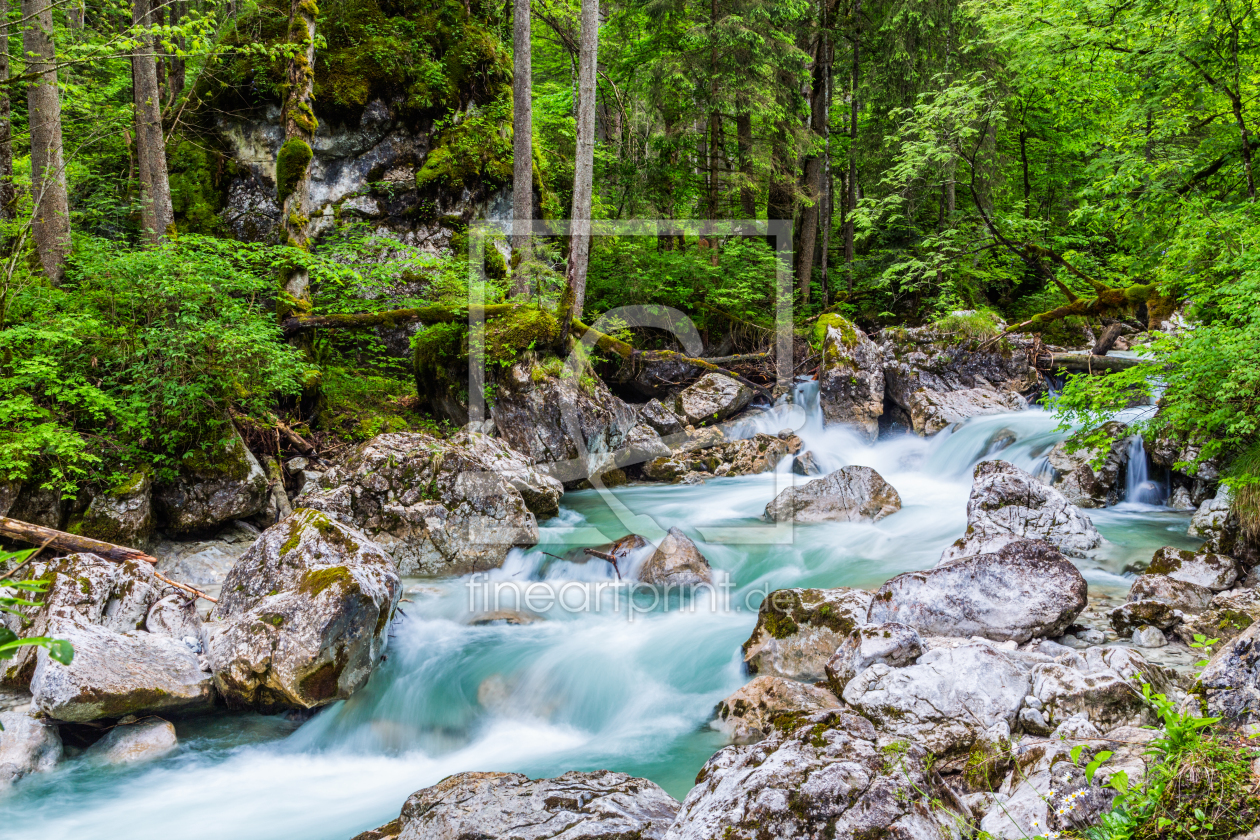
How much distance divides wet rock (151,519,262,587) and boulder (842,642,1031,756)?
589 cm

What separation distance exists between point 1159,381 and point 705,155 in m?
11.7

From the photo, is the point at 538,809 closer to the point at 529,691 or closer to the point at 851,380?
the point at 529,691

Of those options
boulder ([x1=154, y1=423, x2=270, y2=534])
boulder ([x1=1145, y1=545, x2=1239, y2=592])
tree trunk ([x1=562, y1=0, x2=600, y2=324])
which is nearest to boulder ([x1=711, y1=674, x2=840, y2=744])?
boulder ([x1=1145, y1=545, x2=1239, y2=592])

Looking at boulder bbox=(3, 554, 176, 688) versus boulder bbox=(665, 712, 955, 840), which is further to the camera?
boulder bbox=(3, 554, 176, 688)

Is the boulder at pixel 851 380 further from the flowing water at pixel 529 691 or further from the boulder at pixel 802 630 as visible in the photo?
the boulder at pixel 802 630

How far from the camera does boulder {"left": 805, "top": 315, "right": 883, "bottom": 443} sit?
1305cm

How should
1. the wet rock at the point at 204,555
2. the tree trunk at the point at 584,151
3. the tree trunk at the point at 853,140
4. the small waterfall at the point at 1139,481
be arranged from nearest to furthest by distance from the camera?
the wet rock at the point at 204,555 → the small waterfall at the point at 1139,481 → the tree trunk at the point at 584,151 → the tree trunk at the point at 853,140

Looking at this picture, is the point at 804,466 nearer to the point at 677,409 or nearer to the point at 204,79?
the point at 677,409

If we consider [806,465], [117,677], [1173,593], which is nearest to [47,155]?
[117,677]

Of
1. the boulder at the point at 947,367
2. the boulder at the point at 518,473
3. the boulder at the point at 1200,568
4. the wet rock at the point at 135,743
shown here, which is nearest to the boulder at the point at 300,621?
the wet rock at the point at 135,743

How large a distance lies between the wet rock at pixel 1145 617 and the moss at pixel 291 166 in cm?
1143

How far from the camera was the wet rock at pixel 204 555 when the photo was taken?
22.3 ft

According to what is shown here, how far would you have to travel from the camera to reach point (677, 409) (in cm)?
1318

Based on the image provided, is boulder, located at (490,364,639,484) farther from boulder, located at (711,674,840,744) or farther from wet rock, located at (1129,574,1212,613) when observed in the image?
wet rock, located at (1129,574,1212,613)
